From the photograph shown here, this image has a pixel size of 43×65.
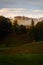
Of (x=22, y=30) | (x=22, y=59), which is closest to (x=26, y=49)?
(x=22, y=59)

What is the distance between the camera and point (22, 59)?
4.35 m

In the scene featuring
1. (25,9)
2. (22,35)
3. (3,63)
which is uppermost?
(25,9)

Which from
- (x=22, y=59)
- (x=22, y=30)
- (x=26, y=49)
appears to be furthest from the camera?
(x=22, y=30)

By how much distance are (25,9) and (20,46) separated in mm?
959

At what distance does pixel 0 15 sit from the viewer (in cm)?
471

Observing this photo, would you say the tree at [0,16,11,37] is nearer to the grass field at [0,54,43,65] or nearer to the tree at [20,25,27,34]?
the tree at [20,25,27,34]

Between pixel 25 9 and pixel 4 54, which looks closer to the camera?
pixel 4 54

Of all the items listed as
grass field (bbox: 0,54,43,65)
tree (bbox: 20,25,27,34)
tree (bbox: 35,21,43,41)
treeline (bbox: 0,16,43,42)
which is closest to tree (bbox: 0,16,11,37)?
treeline (bbox: 0,16,43,42)

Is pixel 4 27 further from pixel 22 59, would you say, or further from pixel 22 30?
pixel 22 59

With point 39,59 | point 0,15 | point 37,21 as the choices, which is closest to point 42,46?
point 39,59

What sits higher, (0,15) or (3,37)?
(0,15)

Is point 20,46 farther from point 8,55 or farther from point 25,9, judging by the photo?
point 25,9

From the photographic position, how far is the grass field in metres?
4.30

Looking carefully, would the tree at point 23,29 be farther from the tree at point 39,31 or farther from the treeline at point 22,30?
the tree at point 39,31
